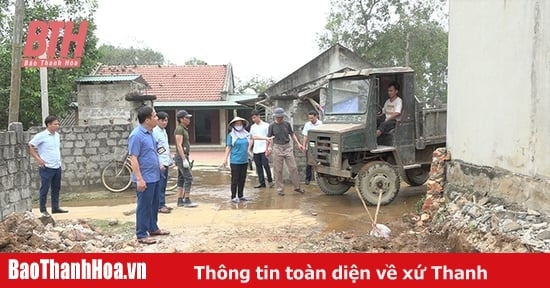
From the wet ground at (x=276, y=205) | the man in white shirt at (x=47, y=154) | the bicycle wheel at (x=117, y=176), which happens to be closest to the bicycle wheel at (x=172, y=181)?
the wet ground at (x=276, y=205)

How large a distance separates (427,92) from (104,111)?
867 inches

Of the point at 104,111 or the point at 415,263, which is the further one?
the point at 104,111

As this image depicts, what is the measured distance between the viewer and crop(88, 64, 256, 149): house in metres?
26.5

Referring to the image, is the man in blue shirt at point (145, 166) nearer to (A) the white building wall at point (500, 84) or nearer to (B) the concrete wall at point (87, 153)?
(A) the white building wall at point (500, 84)

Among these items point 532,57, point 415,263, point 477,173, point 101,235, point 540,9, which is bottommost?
point 101,235

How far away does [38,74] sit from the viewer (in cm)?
1555

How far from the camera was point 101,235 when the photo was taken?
246 inches

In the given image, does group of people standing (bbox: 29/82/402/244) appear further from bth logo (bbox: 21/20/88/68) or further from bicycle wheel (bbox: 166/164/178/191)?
bth logo (bbox: 21/20/88/68)

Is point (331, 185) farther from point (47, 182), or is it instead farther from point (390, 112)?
point (47, 182)

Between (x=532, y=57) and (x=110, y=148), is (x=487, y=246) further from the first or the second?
(x=110, y=148)

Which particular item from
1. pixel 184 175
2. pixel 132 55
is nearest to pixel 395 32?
pixel 184 175

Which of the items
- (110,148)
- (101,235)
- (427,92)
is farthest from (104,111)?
(427,92)

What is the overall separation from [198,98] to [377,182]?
805 inches

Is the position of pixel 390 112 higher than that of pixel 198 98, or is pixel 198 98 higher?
pixel 198 98
